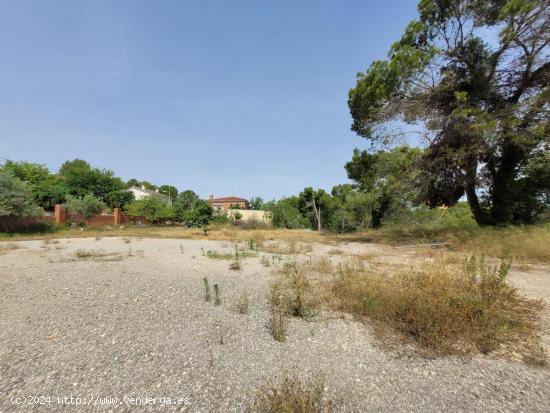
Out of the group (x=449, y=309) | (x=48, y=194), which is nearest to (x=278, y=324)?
(x=449, y=309)

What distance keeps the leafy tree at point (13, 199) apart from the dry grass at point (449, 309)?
831 inches

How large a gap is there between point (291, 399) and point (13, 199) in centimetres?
2162

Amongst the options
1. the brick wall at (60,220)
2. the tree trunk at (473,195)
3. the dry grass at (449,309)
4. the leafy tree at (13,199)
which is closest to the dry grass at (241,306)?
the dry grass at (449,309)

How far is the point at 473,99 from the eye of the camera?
32.7 feet

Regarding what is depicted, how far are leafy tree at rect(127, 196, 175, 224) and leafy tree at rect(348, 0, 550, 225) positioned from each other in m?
23.8

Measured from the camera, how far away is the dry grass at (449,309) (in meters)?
2.50

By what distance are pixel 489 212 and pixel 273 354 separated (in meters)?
13.1

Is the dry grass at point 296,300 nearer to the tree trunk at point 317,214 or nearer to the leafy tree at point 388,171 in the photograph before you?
the leafy tree at point 388,171

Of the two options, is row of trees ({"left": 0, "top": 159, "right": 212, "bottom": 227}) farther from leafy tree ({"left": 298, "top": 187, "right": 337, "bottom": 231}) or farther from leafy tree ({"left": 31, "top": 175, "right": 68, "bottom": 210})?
leafy tree ({"left": 298, "top": 187, "right": 337, "bottom": 231})

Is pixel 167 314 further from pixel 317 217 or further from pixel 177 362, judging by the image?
pixel 317 217

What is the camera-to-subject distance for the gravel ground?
177 centimetres

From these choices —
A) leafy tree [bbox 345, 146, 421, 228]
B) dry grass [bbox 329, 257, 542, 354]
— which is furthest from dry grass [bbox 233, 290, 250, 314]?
leafy tree [bbox 345, 146, 421, 228]

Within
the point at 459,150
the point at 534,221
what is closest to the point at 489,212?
the point at 534,221

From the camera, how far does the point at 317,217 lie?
101ft
